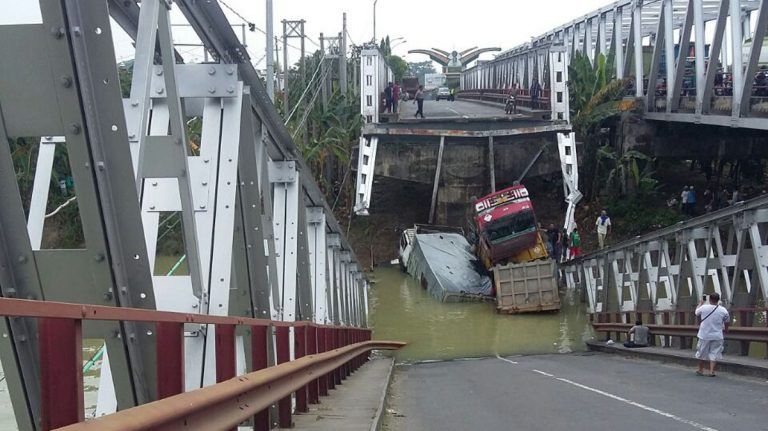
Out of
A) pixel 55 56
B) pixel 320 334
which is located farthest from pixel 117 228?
pixel 320 334

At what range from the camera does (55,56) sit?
A: 452 cm

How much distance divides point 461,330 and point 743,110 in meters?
11.7

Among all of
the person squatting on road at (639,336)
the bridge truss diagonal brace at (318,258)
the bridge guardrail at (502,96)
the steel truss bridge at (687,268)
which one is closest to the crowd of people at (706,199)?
the bridge guardrail at (502,96)

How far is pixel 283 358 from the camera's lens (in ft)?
27.8

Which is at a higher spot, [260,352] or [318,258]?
[318,258]

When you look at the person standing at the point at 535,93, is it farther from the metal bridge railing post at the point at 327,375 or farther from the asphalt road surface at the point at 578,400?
the metal bridge railing post at the point at 327,375

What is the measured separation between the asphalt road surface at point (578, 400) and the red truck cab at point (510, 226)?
48.2 ft

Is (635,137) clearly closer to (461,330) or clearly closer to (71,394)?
(461,330)

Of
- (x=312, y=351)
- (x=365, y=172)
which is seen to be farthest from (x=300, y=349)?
(x=365, y=172)

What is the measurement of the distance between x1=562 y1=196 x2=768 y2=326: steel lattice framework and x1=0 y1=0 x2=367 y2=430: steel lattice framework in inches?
424

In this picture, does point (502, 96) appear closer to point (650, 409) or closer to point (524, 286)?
point (524, 286)

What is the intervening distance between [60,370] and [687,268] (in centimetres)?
1964

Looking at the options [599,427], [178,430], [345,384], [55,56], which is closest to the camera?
[178,430]

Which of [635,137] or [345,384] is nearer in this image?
[345,384]
